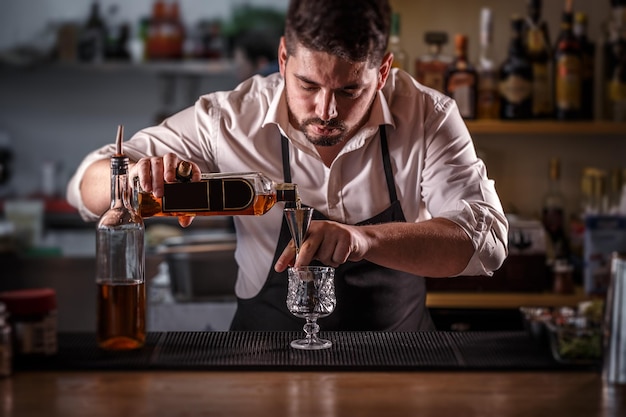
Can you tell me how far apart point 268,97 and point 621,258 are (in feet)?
3.29

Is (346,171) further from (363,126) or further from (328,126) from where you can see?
(328,126)

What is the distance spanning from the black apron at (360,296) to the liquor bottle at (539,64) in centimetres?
112

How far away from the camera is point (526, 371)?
1574mm

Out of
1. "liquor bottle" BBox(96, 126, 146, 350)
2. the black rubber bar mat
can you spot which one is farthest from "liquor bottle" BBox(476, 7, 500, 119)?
"liquor bottle" BBox(96, 126, 146, 350)

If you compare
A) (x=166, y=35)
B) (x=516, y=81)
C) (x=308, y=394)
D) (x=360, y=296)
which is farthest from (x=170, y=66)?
(x=308, y=394)

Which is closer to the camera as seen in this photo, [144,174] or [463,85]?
[144,174]

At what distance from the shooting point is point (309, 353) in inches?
64.9

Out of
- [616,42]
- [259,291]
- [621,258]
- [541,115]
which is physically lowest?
[259,291]

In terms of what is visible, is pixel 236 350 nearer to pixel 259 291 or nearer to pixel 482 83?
pixel 259 291

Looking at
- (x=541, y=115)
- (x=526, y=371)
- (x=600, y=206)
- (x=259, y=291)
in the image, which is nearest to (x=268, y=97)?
(x=259, y=291)

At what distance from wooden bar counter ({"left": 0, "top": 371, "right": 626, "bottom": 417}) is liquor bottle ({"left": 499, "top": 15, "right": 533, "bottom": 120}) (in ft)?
5.50

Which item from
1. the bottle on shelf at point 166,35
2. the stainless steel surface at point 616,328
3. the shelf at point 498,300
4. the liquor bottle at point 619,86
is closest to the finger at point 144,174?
the stainless steel surface at point 616,328

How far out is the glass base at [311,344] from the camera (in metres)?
1.69

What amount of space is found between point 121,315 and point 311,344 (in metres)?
0.34
